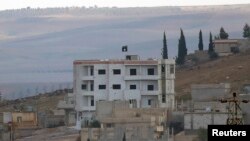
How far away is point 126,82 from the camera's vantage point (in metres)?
52.2

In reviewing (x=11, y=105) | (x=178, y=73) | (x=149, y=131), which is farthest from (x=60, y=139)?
(x=178, y=73)

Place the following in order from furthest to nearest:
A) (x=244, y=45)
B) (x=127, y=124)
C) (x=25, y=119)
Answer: (x=244, y=45)
(x=25, y=119)
(x=127, y=124)

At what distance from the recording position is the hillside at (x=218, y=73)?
6738cm

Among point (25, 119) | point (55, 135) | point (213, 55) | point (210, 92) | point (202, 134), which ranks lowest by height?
point (55, 135)

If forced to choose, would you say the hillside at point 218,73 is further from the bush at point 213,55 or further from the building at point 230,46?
the building at point 230,46

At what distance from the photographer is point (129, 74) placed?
172ft

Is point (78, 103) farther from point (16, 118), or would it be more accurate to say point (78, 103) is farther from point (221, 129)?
point (221, 129)

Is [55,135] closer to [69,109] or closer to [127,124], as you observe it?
[127,124]

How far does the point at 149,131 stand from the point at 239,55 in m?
39.5

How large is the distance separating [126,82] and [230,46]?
92.4 feet

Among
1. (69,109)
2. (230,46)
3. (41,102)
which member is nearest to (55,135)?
(69,109)

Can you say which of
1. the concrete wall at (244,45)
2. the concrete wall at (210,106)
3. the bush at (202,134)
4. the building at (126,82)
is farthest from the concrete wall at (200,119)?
the concrete wall at (244,45)

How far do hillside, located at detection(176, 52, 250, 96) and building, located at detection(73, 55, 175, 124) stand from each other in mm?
10832

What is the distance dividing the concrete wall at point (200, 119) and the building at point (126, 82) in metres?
9.43
